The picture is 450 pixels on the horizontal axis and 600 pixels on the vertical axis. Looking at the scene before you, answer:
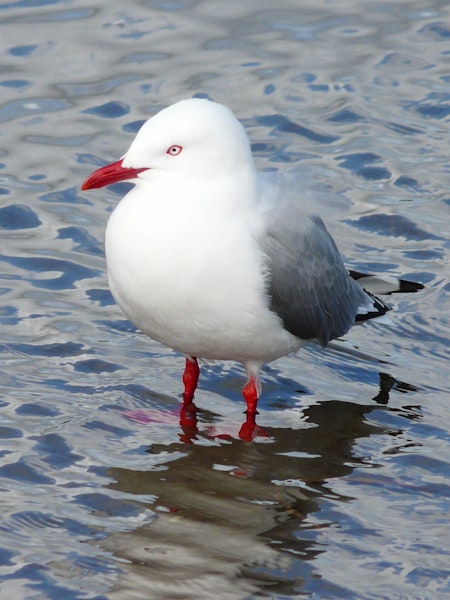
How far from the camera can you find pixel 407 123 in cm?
1185

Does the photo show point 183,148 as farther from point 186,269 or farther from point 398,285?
point 398,285

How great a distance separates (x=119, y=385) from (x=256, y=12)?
23.5ft

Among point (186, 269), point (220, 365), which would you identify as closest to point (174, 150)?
point (186, 269)

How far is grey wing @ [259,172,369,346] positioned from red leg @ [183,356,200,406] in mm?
671

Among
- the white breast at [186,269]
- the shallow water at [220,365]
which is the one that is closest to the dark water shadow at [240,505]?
the shallow water at [220,365]

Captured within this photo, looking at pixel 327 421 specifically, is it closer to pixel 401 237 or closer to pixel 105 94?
pixel 401 237

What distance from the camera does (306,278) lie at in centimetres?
752

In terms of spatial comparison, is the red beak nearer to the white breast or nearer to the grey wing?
the white breast

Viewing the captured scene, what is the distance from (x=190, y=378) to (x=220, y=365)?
25.9 inches

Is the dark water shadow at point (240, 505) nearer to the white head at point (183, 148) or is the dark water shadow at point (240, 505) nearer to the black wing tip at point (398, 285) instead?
the black wing tip at point (398, 285)

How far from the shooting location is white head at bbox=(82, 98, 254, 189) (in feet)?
22.0

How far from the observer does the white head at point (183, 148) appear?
22.0 ft

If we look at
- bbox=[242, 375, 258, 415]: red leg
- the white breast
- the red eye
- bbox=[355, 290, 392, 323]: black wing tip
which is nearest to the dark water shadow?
bbox=[242, 375, 258, 415]: red leg

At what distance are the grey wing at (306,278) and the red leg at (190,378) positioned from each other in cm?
67
